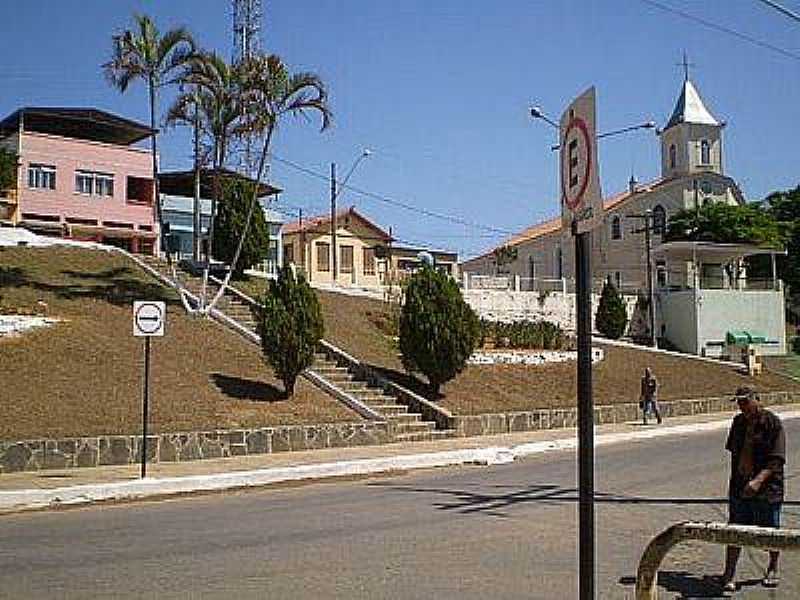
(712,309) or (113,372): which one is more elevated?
(712,309)

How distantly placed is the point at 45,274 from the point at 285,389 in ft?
33.2

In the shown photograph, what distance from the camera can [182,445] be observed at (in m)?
18.3

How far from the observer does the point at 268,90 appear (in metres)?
27.0

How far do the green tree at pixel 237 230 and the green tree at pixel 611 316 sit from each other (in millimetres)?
18597

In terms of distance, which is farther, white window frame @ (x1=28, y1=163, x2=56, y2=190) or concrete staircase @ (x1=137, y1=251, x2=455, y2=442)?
white window frame @ (x1=28, y1=163, x2=56, y2=190)

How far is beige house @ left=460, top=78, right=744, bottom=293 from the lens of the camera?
73312mm

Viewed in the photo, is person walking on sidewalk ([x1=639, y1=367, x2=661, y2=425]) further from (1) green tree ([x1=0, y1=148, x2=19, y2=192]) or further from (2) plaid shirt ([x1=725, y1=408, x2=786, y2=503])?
(1) green tree ([x1=0, y1=148, x2=19, y2=192])

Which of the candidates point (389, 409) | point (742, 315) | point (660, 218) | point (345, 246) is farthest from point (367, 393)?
point (660, 218)

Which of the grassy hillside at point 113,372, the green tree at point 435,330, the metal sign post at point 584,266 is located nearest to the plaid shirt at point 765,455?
the metal sign post at point 584,266

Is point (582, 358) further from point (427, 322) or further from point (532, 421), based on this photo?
point (532, 421)

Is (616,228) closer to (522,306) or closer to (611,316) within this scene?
(611,316)

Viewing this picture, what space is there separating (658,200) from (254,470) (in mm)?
64031

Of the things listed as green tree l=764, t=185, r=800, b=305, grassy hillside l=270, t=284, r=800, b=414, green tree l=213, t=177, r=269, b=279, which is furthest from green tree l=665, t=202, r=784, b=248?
green tree l=213, t=177, r=269, b=279

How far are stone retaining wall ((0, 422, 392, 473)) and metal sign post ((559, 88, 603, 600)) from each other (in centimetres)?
1418
